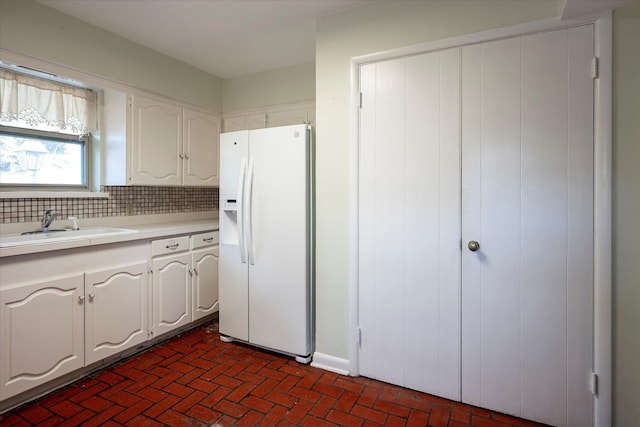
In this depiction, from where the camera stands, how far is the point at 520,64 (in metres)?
1.80

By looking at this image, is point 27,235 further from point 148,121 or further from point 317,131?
point 317,131

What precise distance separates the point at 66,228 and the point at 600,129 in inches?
135

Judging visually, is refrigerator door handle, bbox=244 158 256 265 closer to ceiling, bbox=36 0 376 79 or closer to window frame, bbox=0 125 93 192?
ceiling, bbox=36 0 376 79

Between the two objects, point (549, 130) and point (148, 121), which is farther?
point (148, 121)

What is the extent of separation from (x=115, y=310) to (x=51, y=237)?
652mm

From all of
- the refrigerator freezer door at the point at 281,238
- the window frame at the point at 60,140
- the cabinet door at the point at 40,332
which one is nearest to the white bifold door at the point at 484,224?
the refrigerator freezer door at the point at 281,238

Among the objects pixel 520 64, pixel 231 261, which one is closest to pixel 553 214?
pixel 520 64

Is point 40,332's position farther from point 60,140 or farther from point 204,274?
point 60,140

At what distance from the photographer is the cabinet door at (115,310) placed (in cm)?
222

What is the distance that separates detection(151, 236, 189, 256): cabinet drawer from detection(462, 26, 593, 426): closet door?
2.14 m

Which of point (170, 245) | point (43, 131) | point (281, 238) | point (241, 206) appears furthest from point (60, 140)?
point (281, 238)

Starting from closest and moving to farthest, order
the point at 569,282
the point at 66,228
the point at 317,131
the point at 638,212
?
the point at 638,212 < the point at 569,282 < the point at 317,131 < the point at 66,228

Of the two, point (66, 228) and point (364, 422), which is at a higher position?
point (66, 228)

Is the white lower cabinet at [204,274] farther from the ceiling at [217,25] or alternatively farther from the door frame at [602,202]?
the door frame at [602,202]
